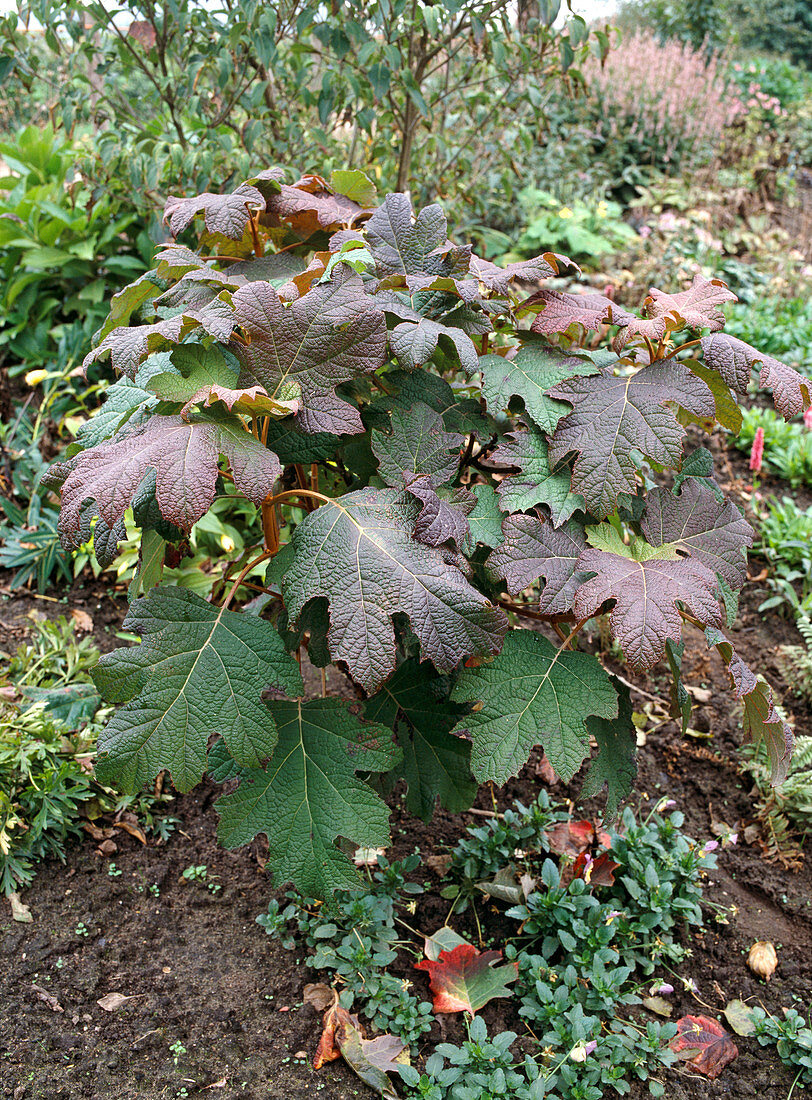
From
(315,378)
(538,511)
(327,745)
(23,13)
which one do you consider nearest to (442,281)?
(315,378)

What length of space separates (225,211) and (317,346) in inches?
16.6

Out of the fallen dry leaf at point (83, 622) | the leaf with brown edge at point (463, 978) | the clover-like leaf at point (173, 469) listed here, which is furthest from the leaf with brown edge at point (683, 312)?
the fallen dry leaf at point (83, 622)

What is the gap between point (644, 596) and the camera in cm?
130

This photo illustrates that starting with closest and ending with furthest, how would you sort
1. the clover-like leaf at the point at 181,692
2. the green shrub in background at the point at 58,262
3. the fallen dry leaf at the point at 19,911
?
the clover-like leaf at the point at 181,692, the fallen dry leaf at the point at 19,911, the green shrub in background at the point at 58,262

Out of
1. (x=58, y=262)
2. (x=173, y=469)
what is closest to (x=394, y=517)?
(x=173, y=469)

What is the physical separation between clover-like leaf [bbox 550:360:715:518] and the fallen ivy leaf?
4.19ft

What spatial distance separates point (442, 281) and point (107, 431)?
72cm

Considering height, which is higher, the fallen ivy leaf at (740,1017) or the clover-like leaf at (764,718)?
the clover-like leaf at (764,718)

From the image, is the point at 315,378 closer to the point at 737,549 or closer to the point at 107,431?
the point at 107,431

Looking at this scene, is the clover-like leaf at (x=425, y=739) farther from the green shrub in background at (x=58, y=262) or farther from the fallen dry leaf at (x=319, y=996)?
the green shrub in background at (x=58, y=262)

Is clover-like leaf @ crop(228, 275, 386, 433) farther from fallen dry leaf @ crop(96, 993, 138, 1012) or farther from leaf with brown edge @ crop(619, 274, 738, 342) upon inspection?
fallen dry leaf @ crop(96, 993, 138, 1012)

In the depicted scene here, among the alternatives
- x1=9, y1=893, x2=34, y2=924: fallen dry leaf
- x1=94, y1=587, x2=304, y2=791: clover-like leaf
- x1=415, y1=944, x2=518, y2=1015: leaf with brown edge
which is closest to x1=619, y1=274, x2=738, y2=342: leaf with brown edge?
x1=94, y1=587, x2=304, y2=791: clover-like leaf

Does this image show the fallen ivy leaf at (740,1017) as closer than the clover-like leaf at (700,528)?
No

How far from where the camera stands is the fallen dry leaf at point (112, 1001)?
172cm
